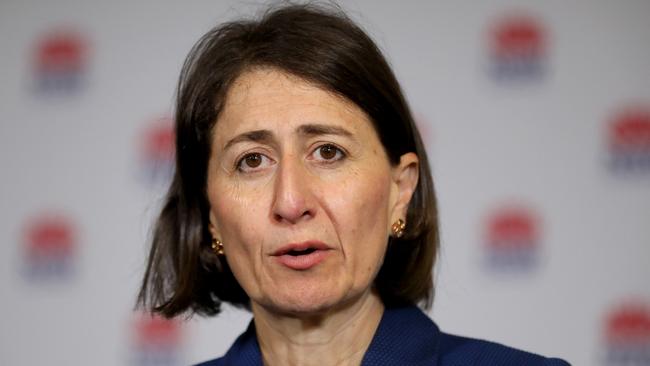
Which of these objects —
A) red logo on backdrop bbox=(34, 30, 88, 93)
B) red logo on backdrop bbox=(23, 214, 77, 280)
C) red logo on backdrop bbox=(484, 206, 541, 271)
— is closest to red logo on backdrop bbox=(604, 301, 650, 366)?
red logo on backdrop bbox=(484, 206, 541, 271)

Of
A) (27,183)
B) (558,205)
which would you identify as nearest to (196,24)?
(27,183)

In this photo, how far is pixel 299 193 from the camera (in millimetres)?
1581

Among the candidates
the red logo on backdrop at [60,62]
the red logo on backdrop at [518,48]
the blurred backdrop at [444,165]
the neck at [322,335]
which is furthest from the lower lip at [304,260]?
the red logo on backdrop at [60,62]

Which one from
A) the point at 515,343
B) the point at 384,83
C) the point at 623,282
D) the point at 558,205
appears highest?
the point at 384,83

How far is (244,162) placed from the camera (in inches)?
66.9

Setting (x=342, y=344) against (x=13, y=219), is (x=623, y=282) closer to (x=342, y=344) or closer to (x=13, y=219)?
(x=342, y=344)

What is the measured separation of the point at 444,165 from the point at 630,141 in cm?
57

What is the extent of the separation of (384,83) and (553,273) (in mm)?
1388

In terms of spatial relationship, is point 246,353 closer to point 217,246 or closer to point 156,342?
point 217,246

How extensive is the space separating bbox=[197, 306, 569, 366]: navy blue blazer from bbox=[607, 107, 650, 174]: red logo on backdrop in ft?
4.14

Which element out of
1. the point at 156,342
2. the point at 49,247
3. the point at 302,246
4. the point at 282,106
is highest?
the point at 282,106

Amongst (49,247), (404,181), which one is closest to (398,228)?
(404,181)

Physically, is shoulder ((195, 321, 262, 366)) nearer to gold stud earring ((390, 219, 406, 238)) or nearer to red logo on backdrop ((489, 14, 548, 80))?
gold stud earring ((390, 219, 406, 238))

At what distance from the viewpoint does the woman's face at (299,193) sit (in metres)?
1.60
